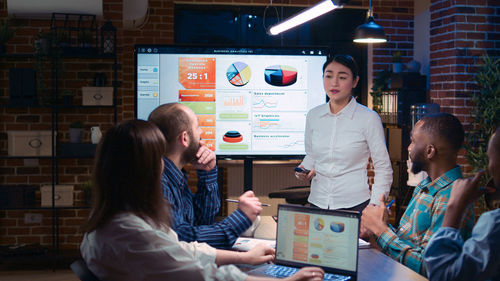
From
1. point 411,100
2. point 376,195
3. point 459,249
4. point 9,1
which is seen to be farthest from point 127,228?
point 411,100

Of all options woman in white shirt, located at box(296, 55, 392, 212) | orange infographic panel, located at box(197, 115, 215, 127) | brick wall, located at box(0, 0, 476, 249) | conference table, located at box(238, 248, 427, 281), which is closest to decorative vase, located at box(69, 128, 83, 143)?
brick wall, located at box(0, 0, 476, 249)

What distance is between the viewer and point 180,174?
2010 millimetres

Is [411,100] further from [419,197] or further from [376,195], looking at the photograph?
[419,197]

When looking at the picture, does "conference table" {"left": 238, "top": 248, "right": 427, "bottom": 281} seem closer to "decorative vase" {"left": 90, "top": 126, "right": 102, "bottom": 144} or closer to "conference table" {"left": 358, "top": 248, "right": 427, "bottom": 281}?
"conference table" {"left": 358, "top": 248, "right": 427, "bottom": 281}

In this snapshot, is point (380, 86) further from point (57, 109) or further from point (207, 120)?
point (57, 109)

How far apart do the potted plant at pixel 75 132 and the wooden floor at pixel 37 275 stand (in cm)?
110

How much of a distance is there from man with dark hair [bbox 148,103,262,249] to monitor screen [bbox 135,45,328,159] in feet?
3.55

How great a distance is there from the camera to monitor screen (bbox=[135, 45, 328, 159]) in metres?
3.40

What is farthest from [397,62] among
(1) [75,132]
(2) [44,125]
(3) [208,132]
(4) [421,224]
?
(4) [421,224]

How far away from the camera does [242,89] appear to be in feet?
11.2

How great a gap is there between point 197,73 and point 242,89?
1.00 feet

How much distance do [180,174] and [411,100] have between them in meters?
3.58

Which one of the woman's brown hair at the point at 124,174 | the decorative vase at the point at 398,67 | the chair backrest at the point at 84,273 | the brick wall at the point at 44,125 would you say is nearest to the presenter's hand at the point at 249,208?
the woman's brown hair at the point at 124,174

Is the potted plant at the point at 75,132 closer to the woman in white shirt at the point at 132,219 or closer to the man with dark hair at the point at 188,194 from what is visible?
the man with dark hair at the point at 188,194
